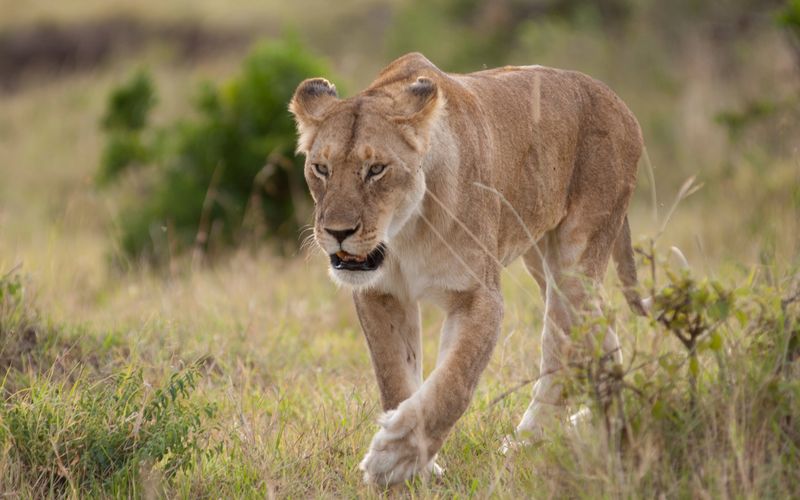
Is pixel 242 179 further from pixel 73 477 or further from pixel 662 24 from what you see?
pixel 662 24

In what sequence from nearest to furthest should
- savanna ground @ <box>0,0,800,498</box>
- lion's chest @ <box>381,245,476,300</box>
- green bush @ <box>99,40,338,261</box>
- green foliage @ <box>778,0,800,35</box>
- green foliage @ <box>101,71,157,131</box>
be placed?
savanna ground @ <box>0,0,800,498</box> → lion's chest @ <box>381,245,476,300</box> → green bush @ <box>99,40,338,261</box> → green foliage @ <box>778,0,800,35</box> → green foliage @ <box>101,71,157,131</box>

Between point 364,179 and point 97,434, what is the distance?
4.10 feet

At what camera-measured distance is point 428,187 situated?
14.1ft

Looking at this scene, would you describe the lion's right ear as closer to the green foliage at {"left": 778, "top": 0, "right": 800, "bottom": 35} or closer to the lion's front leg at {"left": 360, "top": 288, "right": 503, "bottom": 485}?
the lion's front leg at {"left": 360, "top": 288, "right": 503, "bottom": 485}

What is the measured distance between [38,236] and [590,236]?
7082mm

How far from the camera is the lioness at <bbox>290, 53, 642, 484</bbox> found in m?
3.97

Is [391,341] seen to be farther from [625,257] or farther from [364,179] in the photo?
[625,257]

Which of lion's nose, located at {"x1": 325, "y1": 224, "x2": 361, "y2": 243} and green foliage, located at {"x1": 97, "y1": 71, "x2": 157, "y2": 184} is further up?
lion's nose, located at {"x1": 325, "y1": 224, "x2": 361, "y2": 243}

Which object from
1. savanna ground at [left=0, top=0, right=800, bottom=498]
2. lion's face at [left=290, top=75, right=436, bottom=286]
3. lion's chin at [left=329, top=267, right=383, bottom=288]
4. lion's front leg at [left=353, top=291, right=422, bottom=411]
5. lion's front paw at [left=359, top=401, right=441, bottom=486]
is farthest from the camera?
lion's front leg at [left=353, top=291, right=422, bottom=411]

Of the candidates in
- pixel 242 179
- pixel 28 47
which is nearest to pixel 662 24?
pixel 242 179

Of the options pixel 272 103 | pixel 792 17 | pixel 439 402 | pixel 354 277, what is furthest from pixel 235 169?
pixel 439 402

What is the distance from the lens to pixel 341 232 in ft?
12.9

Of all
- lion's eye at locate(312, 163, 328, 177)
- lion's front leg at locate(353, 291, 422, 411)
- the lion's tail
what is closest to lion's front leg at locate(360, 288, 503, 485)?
lion's front leg at locate(353, 291, 422, 411)

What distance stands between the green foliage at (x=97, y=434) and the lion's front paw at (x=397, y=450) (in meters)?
0.64
